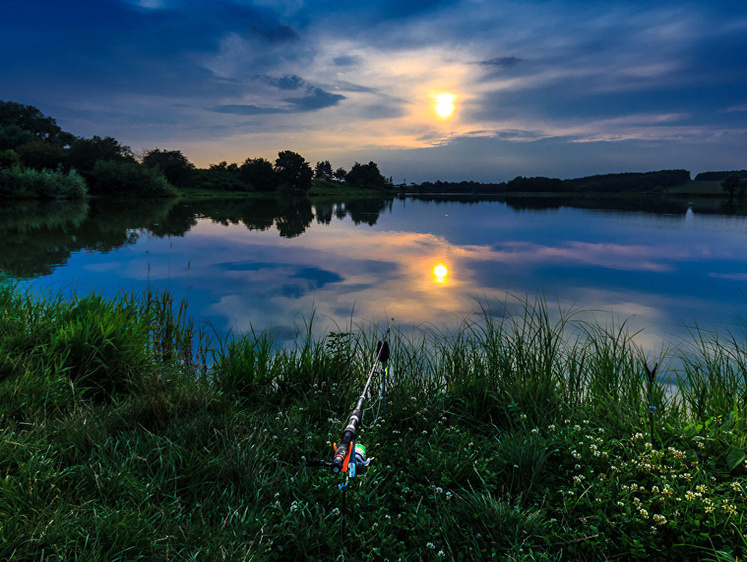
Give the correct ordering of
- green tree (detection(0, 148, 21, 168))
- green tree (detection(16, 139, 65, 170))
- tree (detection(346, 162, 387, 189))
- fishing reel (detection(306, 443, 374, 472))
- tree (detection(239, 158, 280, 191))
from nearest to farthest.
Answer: fishing reel (detection(306, 443, 374, 472)) < green tree (detection(0, 148, 21, 168)) < green tree (detection(16, 139, 65, 170)) < tree (detection(239, 158, 280, 191)) < tree (detection(346, 162, 387, 189))

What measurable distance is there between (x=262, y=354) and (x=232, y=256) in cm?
1496

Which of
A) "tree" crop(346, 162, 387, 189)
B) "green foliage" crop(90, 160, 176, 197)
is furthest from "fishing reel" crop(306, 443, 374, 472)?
"tree" crop(346, 162, 387, 189)

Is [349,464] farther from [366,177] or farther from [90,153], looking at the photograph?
[366,177]

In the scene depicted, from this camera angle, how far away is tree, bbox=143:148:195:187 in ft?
265

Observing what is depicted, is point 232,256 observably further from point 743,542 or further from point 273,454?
point 743,542

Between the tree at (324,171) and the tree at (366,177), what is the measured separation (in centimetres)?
738

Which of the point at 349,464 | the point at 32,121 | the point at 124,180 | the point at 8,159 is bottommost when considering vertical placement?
the point at 349,464

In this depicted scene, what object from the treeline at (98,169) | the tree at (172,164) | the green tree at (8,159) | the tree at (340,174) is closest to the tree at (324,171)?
the tree at (340,174)

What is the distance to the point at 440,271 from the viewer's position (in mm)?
16500

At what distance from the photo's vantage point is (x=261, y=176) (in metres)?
98.6

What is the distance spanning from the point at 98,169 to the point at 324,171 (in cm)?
10415

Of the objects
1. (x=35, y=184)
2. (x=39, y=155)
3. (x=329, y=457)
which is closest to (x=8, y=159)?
(x=35, y=184)

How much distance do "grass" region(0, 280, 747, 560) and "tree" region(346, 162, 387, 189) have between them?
15095 cm

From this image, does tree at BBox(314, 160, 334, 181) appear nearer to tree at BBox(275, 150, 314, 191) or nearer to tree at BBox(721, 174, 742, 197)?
tree at BBox(275, 150, 314, 191)
